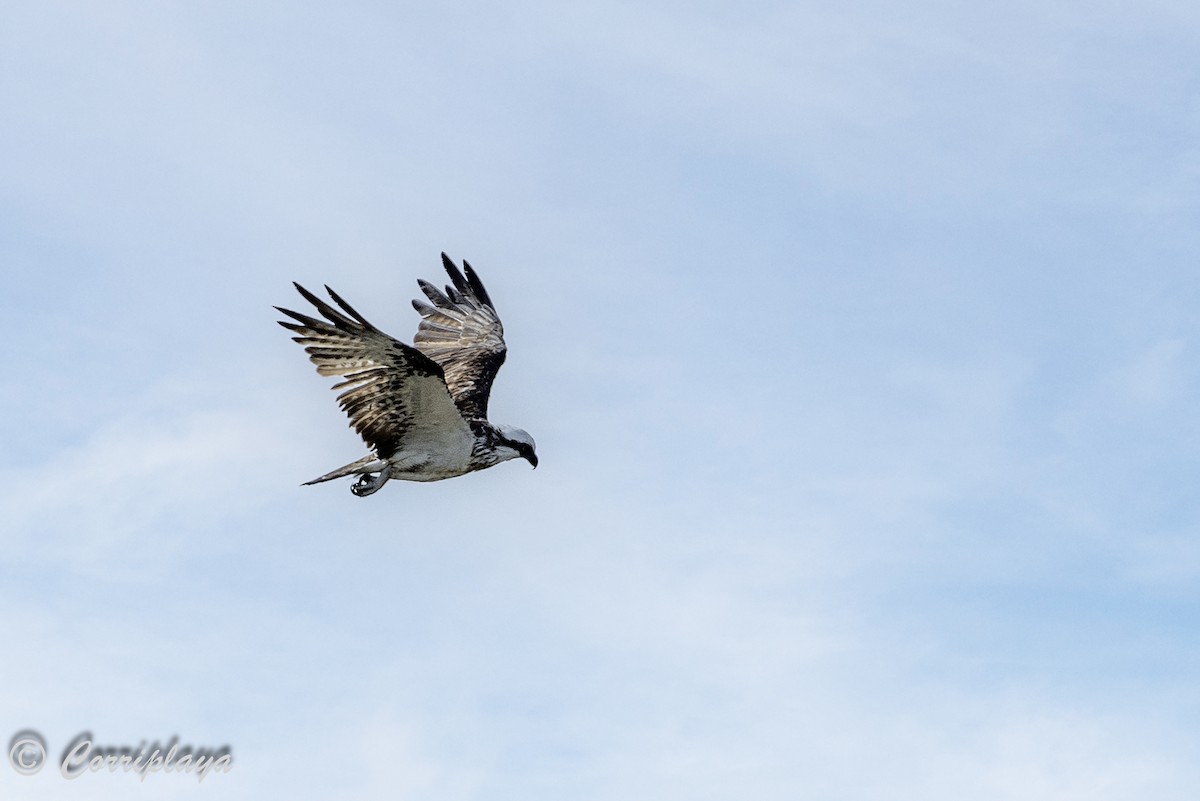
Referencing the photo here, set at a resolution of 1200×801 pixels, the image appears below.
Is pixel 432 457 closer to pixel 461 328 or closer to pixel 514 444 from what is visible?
pixel 514 444

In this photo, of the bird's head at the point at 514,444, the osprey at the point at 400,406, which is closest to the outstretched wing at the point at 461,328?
the osprey at the point at 400,406

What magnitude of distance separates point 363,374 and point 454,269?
6.19 m

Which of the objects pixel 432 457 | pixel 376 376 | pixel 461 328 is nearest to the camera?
pixel 376 376

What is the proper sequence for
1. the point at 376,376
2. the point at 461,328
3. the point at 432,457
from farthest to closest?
the point at 461,328 → the point at 432,457 → the point at 376,376

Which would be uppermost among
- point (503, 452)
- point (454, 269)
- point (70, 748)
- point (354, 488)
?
point (454, 269)

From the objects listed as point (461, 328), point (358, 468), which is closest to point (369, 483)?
point (358, 468)

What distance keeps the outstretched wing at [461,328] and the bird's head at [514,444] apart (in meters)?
2.29

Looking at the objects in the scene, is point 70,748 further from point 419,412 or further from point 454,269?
Result: point 454,269


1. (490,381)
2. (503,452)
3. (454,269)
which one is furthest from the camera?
(454,269)

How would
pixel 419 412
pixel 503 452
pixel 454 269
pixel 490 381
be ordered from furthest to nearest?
pixel 454 269 → pixel 490 381 → pixel 503 452 → pixel 419 412

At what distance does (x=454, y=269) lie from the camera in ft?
78.0

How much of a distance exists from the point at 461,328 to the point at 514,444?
4195mm

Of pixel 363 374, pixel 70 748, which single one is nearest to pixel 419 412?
pixel 363 374

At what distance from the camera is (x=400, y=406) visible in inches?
720
